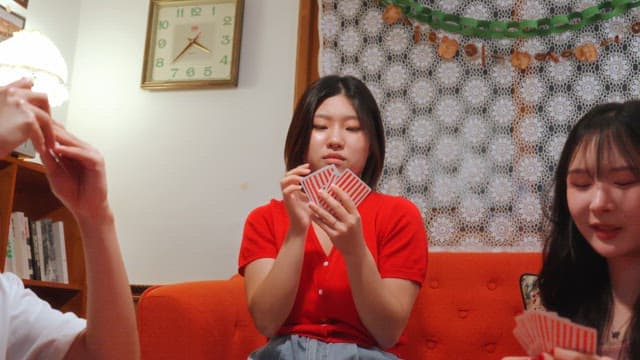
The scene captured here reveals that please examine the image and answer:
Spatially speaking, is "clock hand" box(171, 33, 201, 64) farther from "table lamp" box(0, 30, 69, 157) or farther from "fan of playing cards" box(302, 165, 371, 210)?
"fan of playing cards" box(302, 165, 371, 210)

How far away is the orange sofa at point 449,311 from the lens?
1777 mm

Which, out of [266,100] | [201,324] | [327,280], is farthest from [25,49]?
[327,280]

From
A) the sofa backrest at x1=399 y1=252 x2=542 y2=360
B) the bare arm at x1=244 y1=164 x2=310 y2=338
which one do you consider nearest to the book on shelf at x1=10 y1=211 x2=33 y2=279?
the bare arm at x1=244 y1=164 x2=310 y2=338

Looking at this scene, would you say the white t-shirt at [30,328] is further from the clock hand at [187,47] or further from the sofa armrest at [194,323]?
the clock hand at [187,47]

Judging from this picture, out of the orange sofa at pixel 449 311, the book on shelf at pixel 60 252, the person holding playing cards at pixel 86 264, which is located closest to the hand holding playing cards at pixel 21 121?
the person holding playing cards at pixel 86 264

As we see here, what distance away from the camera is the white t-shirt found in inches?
34.7

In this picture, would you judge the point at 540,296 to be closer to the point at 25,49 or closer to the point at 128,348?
the point at 128,348

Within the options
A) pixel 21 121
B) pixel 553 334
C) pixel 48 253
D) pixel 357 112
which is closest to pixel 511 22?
pixel 357 112

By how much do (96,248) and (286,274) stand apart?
1.95 feet

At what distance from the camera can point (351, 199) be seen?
4.44 ft

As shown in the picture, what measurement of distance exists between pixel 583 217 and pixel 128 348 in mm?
823

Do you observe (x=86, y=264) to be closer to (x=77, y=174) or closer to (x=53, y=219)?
(x=77, y=174)

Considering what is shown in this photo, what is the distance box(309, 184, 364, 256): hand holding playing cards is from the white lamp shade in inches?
62.9

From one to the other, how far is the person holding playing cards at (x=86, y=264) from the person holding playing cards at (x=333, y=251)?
53 cm
